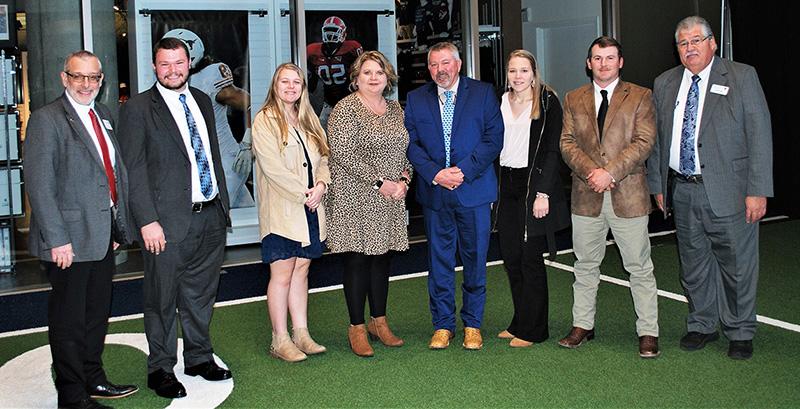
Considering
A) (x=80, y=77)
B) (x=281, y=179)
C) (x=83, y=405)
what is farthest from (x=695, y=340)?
(x=80, y=77)

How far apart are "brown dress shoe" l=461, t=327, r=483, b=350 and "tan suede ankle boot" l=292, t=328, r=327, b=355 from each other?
782 millimetres

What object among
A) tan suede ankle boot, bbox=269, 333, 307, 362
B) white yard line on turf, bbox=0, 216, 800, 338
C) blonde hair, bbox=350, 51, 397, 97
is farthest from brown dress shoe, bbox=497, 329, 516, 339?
blonde hair, bbox=350, 51, 397, 97

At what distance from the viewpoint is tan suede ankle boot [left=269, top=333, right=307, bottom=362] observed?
16.2 ft

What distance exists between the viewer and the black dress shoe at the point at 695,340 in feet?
16.5

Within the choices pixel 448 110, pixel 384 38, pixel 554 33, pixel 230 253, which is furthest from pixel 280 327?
pixel 554 33

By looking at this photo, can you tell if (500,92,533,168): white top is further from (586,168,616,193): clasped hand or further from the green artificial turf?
the green artificial turf

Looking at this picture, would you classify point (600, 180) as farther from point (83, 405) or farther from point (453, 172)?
point (83, 405)

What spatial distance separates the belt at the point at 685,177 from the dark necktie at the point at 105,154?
291cm

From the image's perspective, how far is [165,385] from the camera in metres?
4.43

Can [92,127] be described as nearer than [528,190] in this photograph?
Yes

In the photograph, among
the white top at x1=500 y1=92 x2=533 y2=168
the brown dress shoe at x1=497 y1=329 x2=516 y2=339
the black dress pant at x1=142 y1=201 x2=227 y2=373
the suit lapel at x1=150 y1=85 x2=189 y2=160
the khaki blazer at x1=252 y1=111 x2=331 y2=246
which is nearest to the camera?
the suit lapel at x1=150 y1=85 x2=189 y2=160

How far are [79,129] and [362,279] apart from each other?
1755mm

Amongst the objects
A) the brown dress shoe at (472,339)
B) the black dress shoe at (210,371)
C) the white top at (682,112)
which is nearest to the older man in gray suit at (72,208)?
the black dress shoe at (210,371)

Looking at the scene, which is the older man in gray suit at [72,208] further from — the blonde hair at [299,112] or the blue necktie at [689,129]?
the blue necktie at [689,129]
